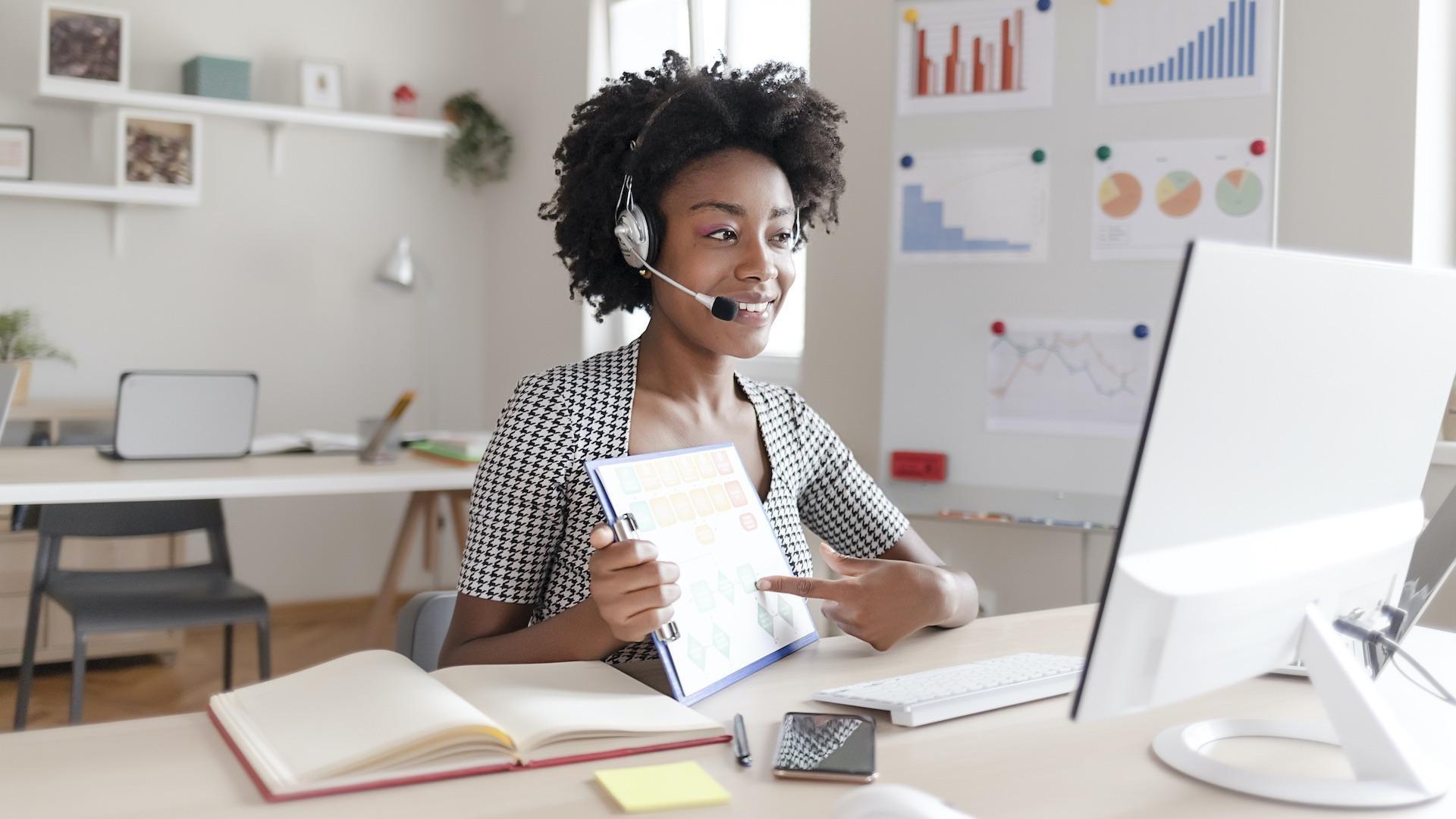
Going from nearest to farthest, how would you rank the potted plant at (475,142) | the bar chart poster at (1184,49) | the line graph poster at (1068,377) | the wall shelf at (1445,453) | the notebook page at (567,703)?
the notebook page at (567,703) → the wall shelf at (1445,453) → the bar chart poster at (1184,49) → the line graph poster at (1068,377) → the potted plant at (475,142)

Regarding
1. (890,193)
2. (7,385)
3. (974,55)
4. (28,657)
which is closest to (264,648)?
(28,657)

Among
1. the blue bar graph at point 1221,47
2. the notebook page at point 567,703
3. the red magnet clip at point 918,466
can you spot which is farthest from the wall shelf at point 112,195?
the notebook page at point 567,703

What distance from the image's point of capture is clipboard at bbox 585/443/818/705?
1.09m

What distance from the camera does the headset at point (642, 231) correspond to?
139 centimetres

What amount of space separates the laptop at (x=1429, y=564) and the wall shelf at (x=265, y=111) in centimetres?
383

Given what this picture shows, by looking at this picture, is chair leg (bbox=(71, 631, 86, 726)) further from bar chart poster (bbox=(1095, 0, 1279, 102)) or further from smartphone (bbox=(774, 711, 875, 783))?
bar chart poster (bbox=(1095, 0, 1279, 102))

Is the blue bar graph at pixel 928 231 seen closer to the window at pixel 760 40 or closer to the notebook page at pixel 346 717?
the window at pixel 760 40

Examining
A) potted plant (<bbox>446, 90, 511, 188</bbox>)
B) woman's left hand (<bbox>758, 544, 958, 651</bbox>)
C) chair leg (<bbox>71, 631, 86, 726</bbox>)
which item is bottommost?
chair leg (<bbox>71, 631, 86, 726</bbox>)

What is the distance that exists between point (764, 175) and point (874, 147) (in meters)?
1.65

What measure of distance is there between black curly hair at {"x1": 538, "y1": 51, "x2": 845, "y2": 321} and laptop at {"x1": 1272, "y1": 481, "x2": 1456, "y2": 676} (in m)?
0.79

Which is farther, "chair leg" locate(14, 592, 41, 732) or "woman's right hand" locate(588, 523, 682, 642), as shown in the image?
"chair leg" locate(14, 592, 41, 732)

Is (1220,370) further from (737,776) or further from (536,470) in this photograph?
(536,470)

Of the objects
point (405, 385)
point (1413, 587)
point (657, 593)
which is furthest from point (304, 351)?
point (1413, 587)

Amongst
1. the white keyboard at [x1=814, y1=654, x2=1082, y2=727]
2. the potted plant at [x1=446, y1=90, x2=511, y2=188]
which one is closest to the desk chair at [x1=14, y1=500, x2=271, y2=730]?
the white keyboard at [x1=814, y1=654, x2=1082, y2=727]
